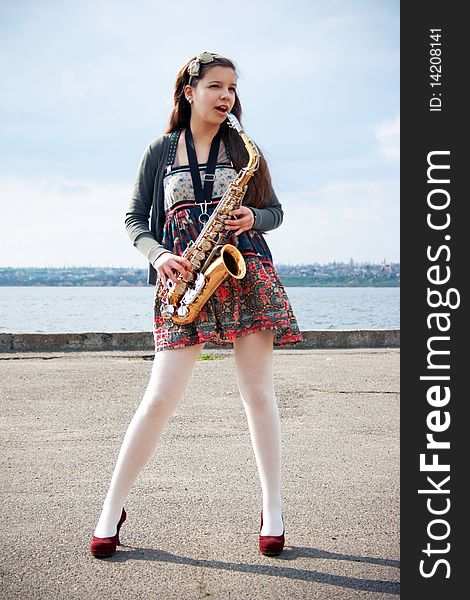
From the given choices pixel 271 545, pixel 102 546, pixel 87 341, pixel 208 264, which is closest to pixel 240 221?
pixel 208 264

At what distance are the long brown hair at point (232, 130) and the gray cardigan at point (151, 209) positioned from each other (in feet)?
0.20

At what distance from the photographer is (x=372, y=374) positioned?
28.6 ft

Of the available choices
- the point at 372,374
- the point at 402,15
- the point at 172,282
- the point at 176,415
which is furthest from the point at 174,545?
the point at 372,374

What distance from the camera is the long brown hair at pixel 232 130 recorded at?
3.53 meters

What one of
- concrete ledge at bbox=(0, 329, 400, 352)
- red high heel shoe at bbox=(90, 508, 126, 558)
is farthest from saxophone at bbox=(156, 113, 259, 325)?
concrete ledge at bbox=(0, 329, 400, 352)

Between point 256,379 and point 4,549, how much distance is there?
4.44 feet

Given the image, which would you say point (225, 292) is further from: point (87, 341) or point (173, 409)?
point (87, 341)

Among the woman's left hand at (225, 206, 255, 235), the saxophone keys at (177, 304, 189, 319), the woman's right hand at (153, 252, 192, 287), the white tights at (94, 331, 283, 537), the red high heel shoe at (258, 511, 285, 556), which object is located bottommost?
the red high heel shoe at (258, 511, 285, 556)

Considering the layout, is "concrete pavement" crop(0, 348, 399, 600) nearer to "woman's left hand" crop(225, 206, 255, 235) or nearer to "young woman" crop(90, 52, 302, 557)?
"young woman" crop(90, 52, 302, 557)

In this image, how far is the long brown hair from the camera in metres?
3.53

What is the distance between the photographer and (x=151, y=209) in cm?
364

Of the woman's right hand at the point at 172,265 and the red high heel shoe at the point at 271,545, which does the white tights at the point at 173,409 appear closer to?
the red high heel shoe at the point at 271,545

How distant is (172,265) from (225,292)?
10.5 inches

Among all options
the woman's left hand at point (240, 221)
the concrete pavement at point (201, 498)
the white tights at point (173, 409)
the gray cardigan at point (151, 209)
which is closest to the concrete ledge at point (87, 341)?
the concrete pavement at point (201, 498)
